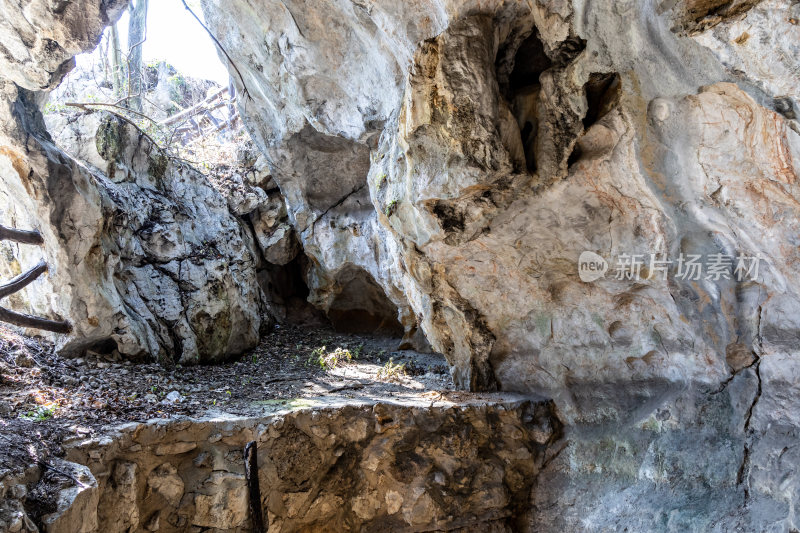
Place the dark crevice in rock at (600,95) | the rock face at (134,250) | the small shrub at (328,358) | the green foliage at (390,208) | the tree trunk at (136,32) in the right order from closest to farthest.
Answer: the dark crevice in rock at (600,95) < the green foliage at (390,208) < the rock face at (134,250) < the small shrub at (328,358) < the tree trunk at (136,32)

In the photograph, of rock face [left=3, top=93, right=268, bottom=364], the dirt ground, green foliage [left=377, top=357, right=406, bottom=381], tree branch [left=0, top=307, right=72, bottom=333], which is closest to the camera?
the dirt ground

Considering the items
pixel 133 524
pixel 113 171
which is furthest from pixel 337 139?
pixel 133 524

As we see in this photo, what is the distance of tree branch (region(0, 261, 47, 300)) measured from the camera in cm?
420

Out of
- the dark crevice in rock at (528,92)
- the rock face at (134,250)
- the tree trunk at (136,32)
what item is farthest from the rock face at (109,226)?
the tree trunk at (136,32)

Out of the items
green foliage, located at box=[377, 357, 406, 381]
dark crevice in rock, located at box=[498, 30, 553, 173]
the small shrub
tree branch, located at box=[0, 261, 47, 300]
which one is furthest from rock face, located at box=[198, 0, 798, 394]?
tree branch, located at box=[0, 261, 47, 300]

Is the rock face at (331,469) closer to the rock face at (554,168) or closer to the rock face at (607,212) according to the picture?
the rock face at (607,212)

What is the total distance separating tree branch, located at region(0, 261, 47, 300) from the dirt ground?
0.36m

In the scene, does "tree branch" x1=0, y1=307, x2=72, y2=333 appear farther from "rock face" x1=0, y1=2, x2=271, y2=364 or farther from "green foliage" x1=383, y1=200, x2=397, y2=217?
"green foliage" x1=383, y1=200, x2=397, y2=217

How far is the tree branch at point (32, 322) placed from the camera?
4039mm

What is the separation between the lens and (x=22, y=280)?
14.6 feet

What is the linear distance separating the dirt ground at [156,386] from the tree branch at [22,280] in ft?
1.17

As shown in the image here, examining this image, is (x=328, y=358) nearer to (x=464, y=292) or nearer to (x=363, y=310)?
(x=464, y=292)

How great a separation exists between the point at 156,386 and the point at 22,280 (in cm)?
140

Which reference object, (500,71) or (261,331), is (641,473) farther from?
(261,331)
